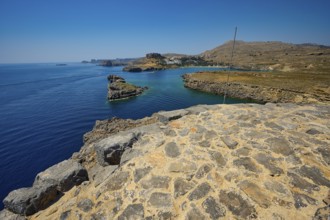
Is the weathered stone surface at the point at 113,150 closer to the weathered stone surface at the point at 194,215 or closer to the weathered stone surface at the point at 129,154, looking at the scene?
the weathered stone surface at the point at 129,154

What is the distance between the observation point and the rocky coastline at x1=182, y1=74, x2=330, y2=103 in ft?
96.7

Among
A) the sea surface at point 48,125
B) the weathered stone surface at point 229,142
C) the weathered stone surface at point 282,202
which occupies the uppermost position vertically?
the weathered stone surface at point 229,142

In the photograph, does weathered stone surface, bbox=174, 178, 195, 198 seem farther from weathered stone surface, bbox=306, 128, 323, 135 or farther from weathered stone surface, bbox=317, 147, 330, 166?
weathered stone surface, bbox=306, 128, 323, 135

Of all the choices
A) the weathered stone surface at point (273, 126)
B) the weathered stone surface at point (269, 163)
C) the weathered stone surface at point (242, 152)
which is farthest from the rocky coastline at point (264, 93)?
the weathered stone surface at point (269, 163)

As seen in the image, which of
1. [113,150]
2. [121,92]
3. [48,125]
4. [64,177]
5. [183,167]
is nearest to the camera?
[183,167]

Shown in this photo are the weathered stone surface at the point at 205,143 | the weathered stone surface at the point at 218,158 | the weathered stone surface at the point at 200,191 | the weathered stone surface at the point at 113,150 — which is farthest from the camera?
the weathered stone surface at the point at 113,150

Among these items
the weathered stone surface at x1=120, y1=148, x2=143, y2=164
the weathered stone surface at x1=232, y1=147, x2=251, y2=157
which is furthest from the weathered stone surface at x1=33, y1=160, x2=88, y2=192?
the weathered stone surface at x1=232, y1=147, x2=251, y2=157

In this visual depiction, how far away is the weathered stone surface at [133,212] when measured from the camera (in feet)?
12.9

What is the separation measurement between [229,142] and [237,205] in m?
2.44

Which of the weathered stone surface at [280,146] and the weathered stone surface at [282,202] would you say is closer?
the weathered stone surface at [282,202]

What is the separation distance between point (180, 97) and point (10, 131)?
104 ft

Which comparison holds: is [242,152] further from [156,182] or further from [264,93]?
[264,93]

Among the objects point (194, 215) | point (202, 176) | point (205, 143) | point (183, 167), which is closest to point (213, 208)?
point (194, 215)

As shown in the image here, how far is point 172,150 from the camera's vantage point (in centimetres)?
592
